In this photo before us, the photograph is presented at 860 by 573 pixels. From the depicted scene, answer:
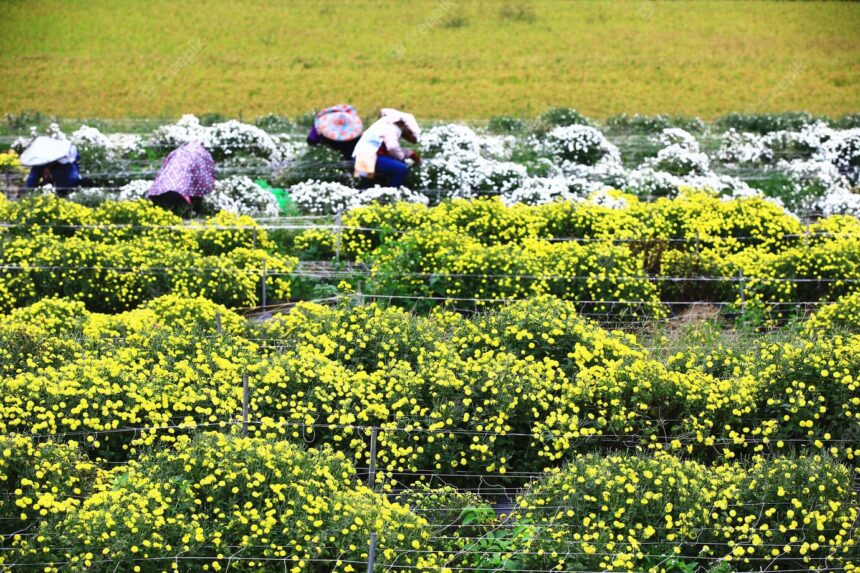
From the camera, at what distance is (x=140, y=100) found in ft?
76.7

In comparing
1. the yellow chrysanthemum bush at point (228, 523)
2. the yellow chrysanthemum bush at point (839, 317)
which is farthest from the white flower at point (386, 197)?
the yellow chrysanthemum bush at point (228, 523)

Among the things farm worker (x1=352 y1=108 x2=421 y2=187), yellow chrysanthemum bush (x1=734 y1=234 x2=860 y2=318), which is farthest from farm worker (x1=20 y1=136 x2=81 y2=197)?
yellow chrysanthemum bush (x1=734 y1=234 x2=860 y2=318)

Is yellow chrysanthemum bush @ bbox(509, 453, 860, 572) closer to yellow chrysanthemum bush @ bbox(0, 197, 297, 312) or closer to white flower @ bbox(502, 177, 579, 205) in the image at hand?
yellow chrysanthemum bush @ bbox(0, 197, 297, 312)

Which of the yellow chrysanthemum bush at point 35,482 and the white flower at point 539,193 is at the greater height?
the white flower at point 539,193

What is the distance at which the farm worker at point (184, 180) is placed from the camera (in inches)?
596

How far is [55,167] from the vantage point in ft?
53.9

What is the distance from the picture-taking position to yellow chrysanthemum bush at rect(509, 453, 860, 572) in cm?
785

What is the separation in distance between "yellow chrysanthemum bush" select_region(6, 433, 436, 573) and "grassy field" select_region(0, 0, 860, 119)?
587 inches

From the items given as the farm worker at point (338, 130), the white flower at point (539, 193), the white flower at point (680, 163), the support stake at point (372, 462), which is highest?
the farm worker at point (338, 130)

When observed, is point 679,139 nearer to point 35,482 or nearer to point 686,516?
point 686,516

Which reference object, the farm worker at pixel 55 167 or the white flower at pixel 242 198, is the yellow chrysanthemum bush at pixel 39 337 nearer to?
the white flower at pixel 242 198

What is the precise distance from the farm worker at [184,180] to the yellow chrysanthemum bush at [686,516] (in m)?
8.20

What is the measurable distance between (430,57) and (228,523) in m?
20.6

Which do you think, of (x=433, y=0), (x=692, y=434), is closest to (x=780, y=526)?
(x=692, y=434)
